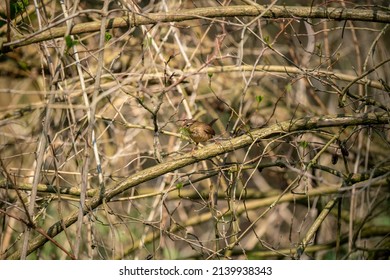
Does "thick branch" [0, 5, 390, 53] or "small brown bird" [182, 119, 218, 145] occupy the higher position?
"thick branch" [0, 5, 390, 53]

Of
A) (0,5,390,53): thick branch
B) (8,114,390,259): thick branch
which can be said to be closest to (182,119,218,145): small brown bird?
(8,114,390,259): thick branch

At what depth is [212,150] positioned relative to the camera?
2.91 metres

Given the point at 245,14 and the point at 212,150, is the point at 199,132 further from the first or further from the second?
the point at 245,14

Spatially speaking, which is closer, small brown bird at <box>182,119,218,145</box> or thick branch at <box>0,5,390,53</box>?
thick branch at <box>0,5,390,53</box>

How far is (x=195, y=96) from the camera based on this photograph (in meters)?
4.21

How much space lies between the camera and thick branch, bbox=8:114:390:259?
286 centimetres

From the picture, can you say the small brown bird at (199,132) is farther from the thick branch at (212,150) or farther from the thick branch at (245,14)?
the thick branch at (245,14)

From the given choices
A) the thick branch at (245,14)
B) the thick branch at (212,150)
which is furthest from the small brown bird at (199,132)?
the thick branch at (245,14)

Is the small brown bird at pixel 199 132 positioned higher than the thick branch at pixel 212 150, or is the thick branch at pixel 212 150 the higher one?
the small brown bird at pixel 199 132

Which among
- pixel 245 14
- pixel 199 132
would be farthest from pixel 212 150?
pixel 245 14

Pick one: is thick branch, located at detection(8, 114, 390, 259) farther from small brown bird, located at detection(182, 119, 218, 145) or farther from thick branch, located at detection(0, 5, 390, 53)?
thick branch, located at detection(0, 5, 390, 53)

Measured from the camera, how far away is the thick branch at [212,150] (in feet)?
9.37
